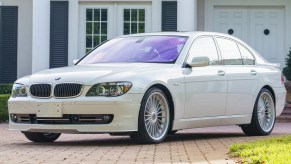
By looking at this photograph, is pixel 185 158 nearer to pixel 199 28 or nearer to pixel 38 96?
pixel 38 96

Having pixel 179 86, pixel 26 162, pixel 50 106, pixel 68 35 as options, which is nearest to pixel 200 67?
pixel 179 86

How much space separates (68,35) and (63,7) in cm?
76

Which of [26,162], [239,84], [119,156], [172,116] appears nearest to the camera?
[26,162]

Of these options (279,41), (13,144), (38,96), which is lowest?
(13,144)

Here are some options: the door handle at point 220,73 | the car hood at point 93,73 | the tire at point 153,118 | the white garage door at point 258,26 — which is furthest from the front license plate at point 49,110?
the white garage door at point 258,26

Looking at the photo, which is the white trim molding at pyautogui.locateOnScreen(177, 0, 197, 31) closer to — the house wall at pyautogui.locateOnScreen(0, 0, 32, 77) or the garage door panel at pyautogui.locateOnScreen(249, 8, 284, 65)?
the garage door panel at pyautogui.locateOnScreen(249, 8, 284, 65)

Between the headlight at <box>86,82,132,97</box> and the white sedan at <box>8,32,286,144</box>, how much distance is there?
1cm

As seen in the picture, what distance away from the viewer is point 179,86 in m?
9.48

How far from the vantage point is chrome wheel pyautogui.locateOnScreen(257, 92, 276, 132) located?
1123 centimetres

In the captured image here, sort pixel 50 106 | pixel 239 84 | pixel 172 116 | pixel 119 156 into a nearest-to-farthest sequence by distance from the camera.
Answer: pixel 119 156 < pixel 50 106 < pixel 172 116 < pixel 239 84

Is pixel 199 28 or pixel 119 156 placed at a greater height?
pixel 199 28

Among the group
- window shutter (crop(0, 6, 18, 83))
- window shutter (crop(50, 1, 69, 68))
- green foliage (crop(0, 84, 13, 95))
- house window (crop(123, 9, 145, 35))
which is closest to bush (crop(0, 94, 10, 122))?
green foliage (crop(0, 84, 13, 95))

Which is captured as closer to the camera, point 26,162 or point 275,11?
point 26,162

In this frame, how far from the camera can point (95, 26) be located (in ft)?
65.4
